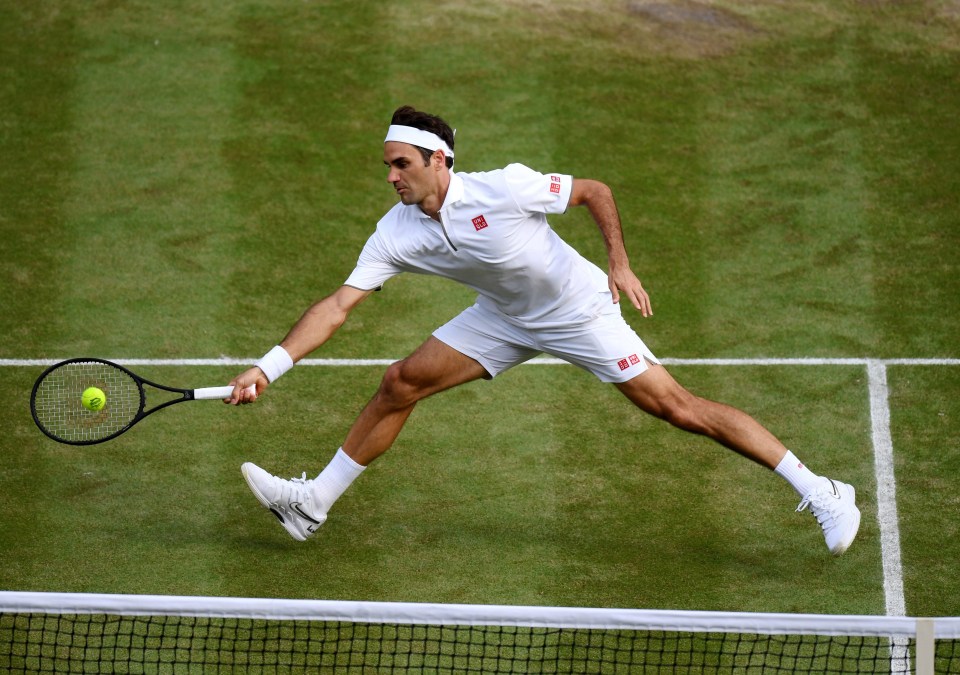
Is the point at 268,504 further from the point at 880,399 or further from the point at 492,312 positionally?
the point at 880,399

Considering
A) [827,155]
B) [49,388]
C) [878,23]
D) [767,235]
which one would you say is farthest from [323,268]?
[878,23]

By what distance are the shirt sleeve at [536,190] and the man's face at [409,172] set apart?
39 cm

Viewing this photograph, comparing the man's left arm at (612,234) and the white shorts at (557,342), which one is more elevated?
the man's left arm at (612,234)

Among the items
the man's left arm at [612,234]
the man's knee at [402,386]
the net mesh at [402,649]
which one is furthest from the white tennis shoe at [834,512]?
the man's knee at [402,386]

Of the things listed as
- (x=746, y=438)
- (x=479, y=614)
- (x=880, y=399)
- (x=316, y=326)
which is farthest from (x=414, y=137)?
(x=880, y=399)

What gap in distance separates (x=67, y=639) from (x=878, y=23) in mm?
8847

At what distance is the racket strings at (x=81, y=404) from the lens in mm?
7961

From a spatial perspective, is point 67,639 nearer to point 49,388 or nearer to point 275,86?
point 49,388

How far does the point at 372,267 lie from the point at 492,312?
2.33 ft

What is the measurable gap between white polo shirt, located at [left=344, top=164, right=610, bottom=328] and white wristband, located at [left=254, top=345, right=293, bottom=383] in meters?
0.58

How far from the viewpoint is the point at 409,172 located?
22.5ft

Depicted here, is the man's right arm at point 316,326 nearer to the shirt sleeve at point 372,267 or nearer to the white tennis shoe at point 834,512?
the shirt sleeve at point 372,267

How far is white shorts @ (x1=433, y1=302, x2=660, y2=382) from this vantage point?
7.19 metres

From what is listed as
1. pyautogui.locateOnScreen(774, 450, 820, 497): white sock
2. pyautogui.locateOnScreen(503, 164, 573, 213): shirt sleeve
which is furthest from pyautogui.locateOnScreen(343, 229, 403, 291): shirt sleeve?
pyautogui.locateOnScreen(774, 450, 820, 497): white sock
